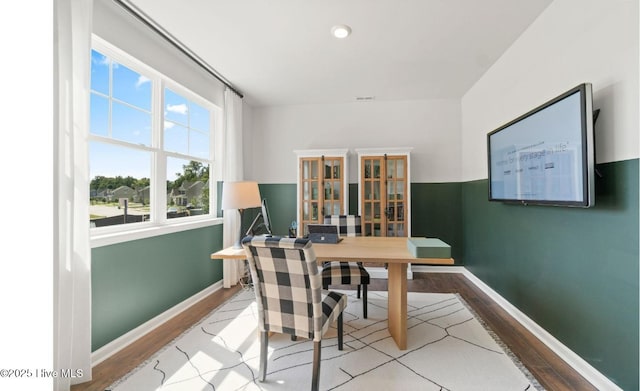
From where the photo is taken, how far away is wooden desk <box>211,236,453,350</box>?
6.50ft

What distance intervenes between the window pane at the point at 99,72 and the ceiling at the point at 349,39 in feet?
1.68

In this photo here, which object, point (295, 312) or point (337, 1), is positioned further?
point (337, 1)

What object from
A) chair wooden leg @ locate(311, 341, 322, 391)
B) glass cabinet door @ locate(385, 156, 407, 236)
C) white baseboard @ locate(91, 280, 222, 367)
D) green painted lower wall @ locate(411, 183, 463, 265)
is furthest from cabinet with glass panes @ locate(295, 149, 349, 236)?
chair wooden leg @ locate(311, 341, 322, 391)

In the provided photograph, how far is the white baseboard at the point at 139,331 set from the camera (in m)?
2.02

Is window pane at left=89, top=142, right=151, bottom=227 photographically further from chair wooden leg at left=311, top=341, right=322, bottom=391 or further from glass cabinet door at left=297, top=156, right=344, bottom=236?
glass cabinet door at left=297, top=156, right=344, bottom=236

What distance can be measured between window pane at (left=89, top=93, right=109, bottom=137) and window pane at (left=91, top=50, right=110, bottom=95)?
0.07 m

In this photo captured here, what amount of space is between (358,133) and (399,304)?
9.98ft

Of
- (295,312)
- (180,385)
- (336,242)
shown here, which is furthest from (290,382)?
(336,242)

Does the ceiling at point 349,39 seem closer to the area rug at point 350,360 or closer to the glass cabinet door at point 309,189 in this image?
the glass cabinet door at point 309,189

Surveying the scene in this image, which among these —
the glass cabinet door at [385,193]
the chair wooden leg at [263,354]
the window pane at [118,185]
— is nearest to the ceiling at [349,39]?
the glass cabinet door at [385,193]

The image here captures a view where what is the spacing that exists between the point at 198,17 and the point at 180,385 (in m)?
2.77

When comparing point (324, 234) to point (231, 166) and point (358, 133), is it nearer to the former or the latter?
point (231, 166)
